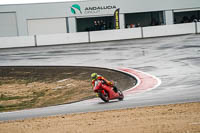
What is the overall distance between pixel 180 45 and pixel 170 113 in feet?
82.7

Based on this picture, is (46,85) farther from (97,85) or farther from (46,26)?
(46,26)

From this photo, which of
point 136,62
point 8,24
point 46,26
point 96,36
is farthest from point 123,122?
point 46,26

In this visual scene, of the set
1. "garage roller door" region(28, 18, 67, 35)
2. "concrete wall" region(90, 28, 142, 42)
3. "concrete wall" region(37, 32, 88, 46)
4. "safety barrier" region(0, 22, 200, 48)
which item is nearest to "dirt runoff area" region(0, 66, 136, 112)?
→ "safety barrier" region(0, 22, 200, 48)

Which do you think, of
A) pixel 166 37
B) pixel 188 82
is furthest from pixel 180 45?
pixel 188 82

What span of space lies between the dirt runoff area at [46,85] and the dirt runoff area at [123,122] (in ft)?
20.5

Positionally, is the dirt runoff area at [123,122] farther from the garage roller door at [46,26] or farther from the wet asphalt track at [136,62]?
the garage roller door at [46,26]

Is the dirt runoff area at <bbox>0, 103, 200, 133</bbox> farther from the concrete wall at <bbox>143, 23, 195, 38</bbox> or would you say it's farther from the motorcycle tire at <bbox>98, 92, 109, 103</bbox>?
the concrete wall at <bbox>143, 23, 195, 38</bbox>

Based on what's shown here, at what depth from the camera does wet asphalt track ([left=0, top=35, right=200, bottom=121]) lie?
13.8 meters

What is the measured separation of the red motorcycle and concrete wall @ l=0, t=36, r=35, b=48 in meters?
28.7

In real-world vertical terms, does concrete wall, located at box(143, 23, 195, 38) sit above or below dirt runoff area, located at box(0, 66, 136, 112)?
above

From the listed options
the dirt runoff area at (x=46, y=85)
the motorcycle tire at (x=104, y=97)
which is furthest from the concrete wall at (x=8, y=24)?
the motorcycle tire at (x=104, y=97)

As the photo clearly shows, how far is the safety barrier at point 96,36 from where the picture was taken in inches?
1671

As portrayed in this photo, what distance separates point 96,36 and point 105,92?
29164mm

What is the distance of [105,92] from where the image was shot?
14.9 metres
